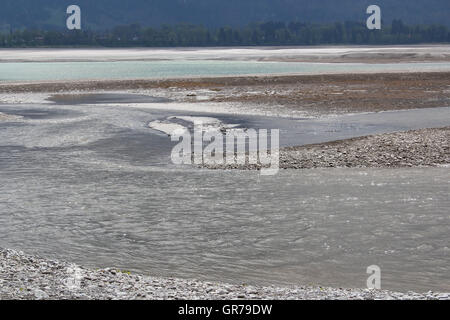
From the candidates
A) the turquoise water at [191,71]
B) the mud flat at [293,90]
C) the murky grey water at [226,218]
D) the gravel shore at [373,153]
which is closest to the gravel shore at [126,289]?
the murky grey water at [226,218]

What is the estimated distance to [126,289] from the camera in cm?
1185

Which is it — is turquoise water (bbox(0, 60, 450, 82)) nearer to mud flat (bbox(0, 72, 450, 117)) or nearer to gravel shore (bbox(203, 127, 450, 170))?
mud flat (bbox(0, 72, 450, 117))

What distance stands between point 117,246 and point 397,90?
4485cm

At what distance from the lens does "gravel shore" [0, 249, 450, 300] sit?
1141 centimetres

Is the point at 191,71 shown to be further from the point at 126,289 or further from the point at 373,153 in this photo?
the point at 126,289

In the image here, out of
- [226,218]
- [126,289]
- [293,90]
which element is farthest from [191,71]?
[126,289]

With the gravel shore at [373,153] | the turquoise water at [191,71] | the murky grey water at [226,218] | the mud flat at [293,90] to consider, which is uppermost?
the turquoise water at [191,71]

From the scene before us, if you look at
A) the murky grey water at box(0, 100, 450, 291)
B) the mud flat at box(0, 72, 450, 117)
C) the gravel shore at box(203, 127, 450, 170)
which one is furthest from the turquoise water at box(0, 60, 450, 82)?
the murky grey water at box(0, 100, 450, 291)

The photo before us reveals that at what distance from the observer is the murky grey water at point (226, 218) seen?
1438 centimetres

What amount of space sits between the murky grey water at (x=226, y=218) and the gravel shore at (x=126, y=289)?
1.10 metres

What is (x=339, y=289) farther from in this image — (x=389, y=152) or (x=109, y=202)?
(x=389, y=152)

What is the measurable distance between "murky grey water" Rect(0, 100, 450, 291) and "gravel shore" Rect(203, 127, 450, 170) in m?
1.02

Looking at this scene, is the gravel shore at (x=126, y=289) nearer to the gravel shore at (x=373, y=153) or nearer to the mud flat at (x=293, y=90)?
the gravel shore at (x=373, y=153)
